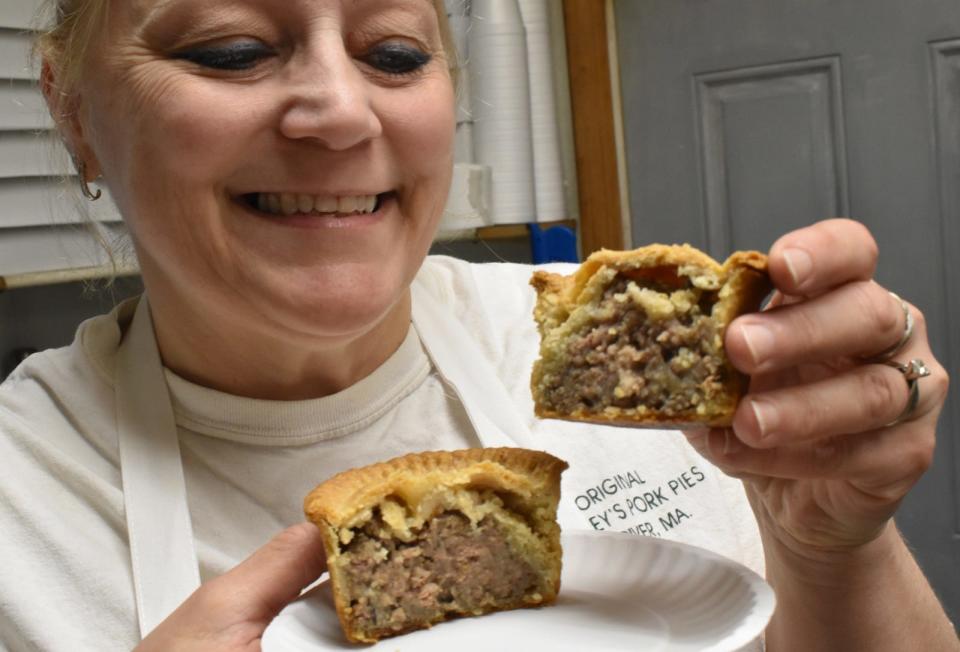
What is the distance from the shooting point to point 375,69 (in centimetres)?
152

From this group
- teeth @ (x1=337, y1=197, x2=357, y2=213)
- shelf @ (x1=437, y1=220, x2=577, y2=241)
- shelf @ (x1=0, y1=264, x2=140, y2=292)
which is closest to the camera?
teeth @ (x1=337, y1=197, x2=357, y2=213)

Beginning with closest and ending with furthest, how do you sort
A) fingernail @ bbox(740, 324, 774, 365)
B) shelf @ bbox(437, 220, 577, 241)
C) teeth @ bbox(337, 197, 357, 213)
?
fingernail @ bbox(740, 324, 774, 365), teeth @ bbox(337, 197, 357, 213), shelf @ bbox(437, 220, 577, 241)

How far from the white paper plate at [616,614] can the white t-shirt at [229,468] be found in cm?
40

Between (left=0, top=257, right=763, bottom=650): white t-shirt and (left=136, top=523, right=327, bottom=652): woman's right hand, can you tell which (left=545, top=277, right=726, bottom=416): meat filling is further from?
(left=0, top=257, right=763, bottom=650): white t-shirt

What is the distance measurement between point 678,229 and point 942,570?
4.84ft

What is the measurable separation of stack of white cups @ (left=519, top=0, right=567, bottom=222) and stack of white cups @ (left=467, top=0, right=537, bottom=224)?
5 centimetres

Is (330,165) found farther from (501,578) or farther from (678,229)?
(678,229)

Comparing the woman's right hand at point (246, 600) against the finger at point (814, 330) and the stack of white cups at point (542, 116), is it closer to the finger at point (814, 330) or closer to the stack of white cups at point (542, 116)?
the finger at point (814, 330)

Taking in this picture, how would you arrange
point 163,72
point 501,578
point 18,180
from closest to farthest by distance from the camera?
point 501,578
point 163,72
point 18,180

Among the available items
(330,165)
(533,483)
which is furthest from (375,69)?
(533,483)

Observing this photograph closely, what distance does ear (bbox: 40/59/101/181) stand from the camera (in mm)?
1666

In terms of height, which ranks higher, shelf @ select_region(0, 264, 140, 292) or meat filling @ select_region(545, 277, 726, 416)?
meat filling @ select_region(545, 277, 726, 416)

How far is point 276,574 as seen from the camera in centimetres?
120

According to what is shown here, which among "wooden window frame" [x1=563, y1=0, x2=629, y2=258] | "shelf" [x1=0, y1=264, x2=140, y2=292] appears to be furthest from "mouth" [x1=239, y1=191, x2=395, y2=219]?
"wooden window frame" [x1=563, y1=0, x2=629, y2=258]
